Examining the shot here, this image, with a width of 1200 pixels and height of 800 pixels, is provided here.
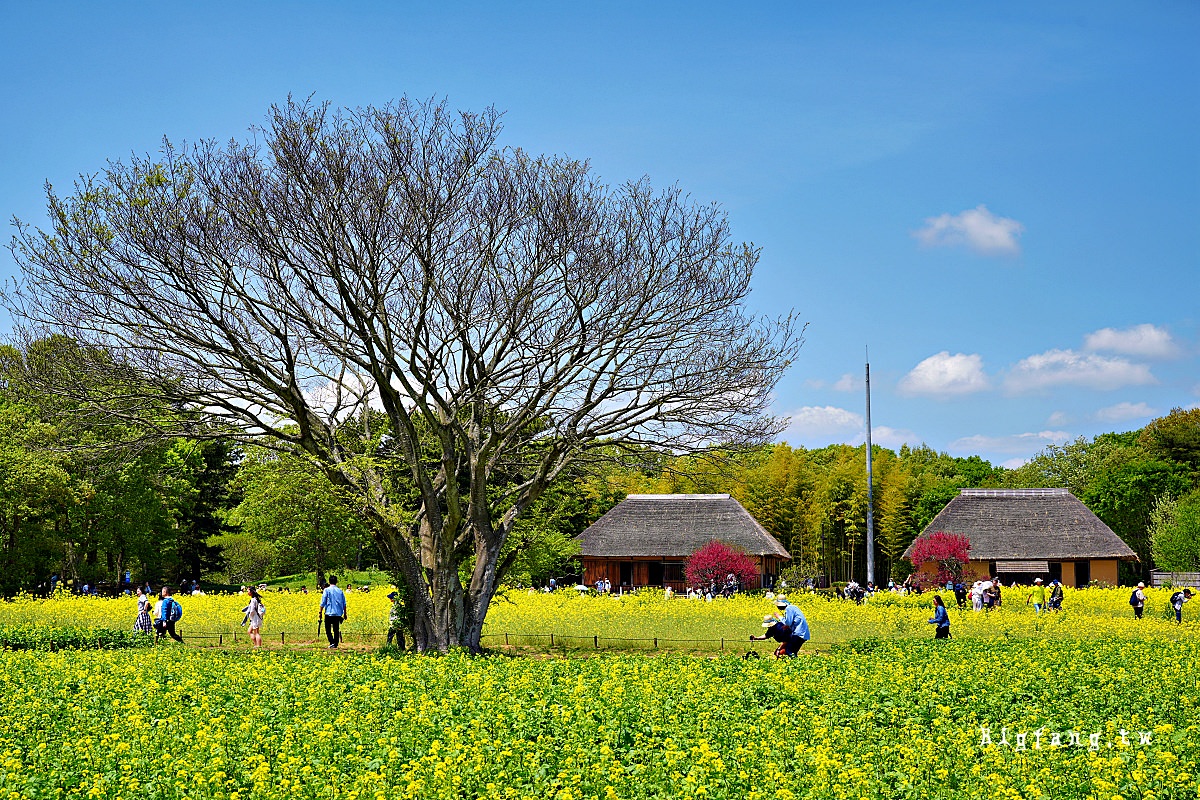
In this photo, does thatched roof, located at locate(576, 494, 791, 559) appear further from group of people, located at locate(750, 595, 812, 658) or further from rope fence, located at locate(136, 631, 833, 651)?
group of people, located at locate(750, 595, 812, 658)

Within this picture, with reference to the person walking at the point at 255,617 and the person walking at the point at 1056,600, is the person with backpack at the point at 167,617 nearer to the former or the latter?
the person walking at the point at 255,617

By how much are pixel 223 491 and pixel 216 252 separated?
46.5 meters

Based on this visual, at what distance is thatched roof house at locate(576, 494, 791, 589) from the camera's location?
52.1m

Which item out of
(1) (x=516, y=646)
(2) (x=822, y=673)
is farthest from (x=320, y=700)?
(1) (x=516, y=646)

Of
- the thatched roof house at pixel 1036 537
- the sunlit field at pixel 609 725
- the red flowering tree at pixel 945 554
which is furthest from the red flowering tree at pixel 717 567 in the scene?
the sunlit field at pixel 609 725

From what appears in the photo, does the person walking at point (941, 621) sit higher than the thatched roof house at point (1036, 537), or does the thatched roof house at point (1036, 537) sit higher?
the thatched roof house at point (1036, 537)

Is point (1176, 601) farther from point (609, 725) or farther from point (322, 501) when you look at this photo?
point (609, 725)

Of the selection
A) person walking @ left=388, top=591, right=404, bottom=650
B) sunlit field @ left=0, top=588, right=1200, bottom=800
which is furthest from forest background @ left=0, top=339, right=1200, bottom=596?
sunlit field @ left=0, top=588, right=1200, bottom=800

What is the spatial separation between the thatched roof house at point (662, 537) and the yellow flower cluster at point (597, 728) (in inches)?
1421

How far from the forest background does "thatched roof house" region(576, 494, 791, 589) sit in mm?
1598

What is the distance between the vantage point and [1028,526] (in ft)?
176

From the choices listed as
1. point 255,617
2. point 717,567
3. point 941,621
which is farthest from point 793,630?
point 717,567

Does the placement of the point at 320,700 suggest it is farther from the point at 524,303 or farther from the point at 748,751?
the point at 524,303

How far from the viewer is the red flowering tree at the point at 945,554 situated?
47500mm
